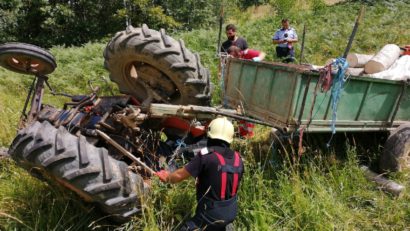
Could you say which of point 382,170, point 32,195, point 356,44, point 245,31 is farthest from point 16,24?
point 382,170

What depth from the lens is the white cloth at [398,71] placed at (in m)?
4.68

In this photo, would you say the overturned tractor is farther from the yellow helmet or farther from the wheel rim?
the yellow helmet

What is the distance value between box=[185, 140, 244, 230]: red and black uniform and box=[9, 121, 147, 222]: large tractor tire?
0.54 metres

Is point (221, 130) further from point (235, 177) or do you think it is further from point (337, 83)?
point (337, 83)

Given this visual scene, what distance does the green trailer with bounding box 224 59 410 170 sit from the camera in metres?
3.57

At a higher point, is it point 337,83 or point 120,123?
point 337,83

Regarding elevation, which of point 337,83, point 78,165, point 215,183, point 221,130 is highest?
point 337,83

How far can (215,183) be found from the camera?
288 cm

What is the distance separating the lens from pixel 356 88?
390 centimetres

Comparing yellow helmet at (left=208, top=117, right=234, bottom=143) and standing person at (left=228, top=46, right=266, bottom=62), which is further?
standing person at (left=228, top=46, right=266, bottom=62)

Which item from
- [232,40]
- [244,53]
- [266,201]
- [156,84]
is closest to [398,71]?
[244,53]

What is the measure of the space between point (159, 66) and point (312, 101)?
5.39 feet

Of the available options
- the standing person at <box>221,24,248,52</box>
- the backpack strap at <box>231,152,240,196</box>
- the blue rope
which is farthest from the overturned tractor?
the standing person at <box>221,24,248,52</box>

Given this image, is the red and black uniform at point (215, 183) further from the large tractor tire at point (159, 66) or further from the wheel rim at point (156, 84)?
the wheel rim at point (156, 84)
